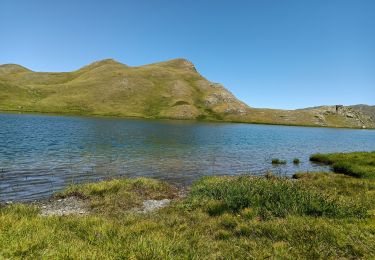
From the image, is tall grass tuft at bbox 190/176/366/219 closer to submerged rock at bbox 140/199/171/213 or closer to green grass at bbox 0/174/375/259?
green grass at bbox 0/174/375/259

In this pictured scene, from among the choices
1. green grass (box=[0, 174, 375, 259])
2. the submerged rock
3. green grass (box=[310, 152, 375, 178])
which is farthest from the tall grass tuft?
green grass (box=[310, 152, 375, 178])

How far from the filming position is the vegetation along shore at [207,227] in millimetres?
9109

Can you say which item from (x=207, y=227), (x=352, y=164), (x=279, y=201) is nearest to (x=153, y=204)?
(x=207, y=227)

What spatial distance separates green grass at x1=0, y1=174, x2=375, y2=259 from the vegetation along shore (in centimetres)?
3

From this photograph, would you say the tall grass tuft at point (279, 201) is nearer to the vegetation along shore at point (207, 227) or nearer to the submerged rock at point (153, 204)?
the vegetation along shore at point (207, 227)

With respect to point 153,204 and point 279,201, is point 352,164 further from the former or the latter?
point 153,204

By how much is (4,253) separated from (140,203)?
38.9 feet

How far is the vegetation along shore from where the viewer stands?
359 inches

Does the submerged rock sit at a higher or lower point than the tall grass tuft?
lower

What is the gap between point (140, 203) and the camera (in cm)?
1930

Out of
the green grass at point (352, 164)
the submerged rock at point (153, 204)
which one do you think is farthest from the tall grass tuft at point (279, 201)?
the green grass at point (352, 164)

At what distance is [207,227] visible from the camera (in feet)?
43.4

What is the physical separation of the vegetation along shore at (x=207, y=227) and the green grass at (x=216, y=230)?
30 millimetres

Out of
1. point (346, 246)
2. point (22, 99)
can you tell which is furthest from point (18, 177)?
point (22, 99)
